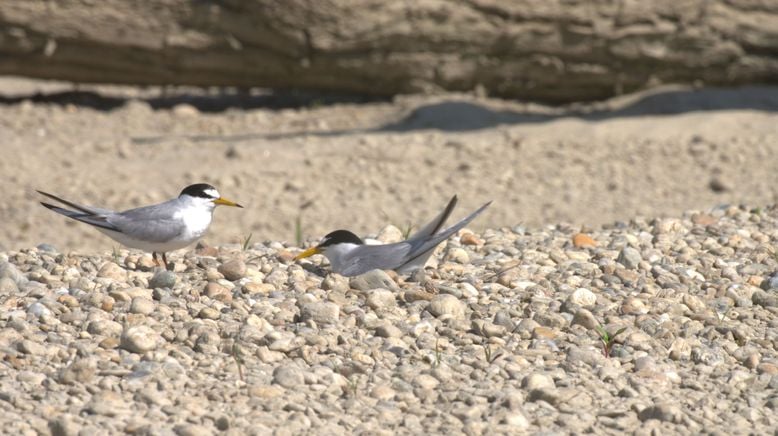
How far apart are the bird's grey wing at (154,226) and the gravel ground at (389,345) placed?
0.17 m


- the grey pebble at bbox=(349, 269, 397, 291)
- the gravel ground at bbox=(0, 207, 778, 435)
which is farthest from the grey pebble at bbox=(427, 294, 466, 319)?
the grey pebble at bbox=(349, 269, 397, 291)

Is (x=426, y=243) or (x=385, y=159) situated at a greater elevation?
(x=426, y=243)

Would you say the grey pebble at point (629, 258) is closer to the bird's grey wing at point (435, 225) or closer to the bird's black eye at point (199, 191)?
the bird's grey wing at point (435, 225)

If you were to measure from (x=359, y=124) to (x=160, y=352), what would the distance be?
665 cm

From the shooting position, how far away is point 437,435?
148 inches

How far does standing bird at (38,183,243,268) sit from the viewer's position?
5.02 m

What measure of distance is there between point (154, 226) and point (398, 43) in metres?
5.83

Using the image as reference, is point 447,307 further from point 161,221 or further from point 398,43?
point 398,43

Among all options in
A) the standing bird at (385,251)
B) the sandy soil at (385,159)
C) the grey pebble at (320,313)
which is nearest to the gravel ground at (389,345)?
the grey pebble at (320,313)

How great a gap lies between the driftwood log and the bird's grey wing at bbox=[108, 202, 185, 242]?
17.5ft

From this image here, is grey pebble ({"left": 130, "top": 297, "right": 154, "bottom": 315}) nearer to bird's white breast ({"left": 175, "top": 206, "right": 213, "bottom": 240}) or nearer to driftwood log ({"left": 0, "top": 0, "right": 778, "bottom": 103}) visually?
bird's white breast ({"left": 175, "top": 206, "right": 213, "bottom": 240})

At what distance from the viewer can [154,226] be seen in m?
5.01

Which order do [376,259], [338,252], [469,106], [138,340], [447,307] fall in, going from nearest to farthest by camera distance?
[138,340], [447,307], [376,259], [338,252], [469,106]

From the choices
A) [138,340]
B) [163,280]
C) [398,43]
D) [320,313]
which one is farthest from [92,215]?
[398,43]
